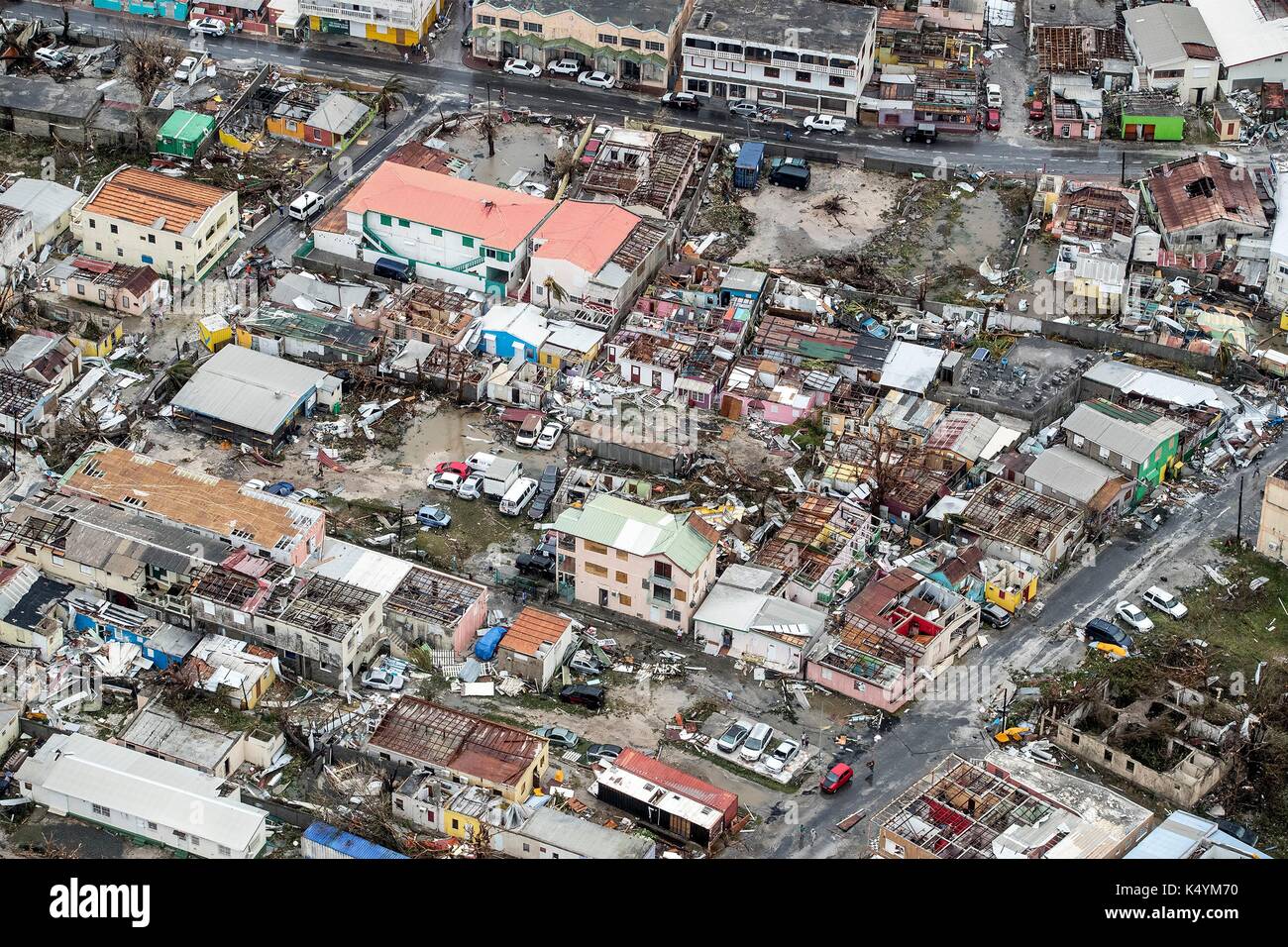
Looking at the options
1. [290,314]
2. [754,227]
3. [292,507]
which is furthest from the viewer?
[754,227]

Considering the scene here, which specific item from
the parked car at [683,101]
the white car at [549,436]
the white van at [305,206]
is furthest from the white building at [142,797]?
the parked car at [683,101]

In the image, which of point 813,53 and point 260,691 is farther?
point 813,53

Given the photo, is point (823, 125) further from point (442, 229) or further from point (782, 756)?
point (782, 756)

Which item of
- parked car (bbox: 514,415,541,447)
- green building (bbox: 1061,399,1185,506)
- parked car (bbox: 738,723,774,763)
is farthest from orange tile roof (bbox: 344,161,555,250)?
parked car (bbox: 738,723,774,763)

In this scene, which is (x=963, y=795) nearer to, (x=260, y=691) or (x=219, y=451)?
(x=260, y=691)

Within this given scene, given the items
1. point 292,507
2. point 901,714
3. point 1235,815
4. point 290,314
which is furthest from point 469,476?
point 1235,815
